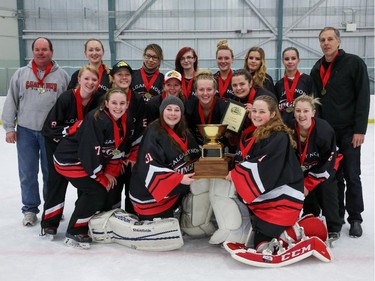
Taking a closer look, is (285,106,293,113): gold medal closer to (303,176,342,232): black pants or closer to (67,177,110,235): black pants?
(303,176,342,232): black pants

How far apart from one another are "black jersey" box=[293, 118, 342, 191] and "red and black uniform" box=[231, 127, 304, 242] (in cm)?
21

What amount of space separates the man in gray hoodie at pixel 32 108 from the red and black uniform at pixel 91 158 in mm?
489

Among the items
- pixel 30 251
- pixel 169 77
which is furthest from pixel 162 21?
pixel 30 251

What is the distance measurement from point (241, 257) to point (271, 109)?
38.8 inches

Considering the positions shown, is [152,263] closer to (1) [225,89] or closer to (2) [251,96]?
(2) [251,96]

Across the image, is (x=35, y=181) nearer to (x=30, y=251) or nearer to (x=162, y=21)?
(x=30, y=251)

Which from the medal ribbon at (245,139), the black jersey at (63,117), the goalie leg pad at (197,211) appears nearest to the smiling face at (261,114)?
the medal ribbon at (245,139)

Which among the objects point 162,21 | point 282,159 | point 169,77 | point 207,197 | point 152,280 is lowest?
point 152,280

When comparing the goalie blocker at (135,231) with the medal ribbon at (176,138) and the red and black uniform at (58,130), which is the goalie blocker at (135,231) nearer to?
the red and black uniform at (58,130)

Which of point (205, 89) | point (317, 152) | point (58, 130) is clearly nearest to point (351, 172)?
point (317, 152)

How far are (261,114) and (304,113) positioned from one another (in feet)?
1.10

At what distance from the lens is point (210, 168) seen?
2.75 meters

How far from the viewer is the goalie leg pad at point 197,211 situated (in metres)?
3.02

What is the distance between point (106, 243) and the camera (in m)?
3.07
